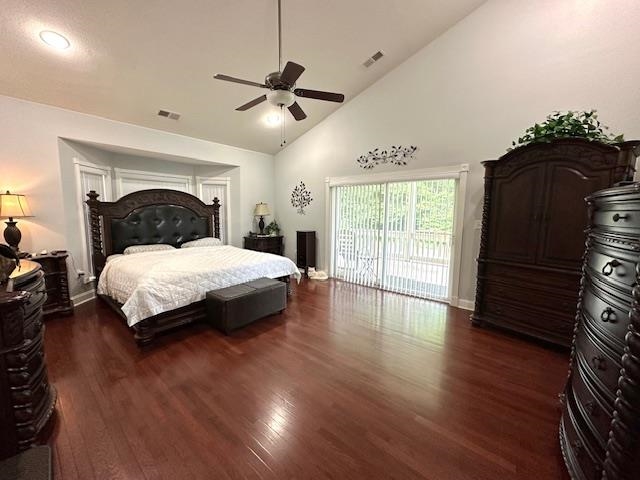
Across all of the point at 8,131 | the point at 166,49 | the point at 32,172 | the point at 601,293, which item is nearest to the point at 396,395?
the point at 601,293

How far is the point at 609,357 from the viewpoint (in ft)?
3.86

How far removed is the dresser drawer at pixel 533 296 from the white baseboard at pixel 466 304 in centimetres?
61

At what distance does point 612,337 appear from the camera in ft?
3.87

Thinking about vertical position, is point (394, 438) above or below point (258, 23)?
below

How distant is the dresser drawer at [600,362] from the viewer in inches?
44.9

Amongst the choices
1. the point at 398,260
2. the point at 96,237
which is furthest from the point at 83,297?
the point at 398,260

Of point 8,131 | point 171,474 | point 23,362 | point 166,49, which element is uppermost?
point 166,49

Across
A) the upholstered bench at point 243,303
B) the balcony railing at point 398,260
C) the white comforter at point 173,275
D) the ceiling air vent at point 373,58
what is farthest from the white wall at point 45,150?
the balcony railing at point 398,260

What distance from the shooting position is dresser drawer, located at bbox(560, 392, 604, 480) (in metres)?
1.17

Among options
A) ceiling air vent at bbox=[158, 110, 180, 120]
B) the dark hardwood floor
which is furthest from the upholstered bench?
ceiling air vent at bbox=[158, 110, 180, 120]

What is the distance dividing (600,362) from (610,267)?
0.45m

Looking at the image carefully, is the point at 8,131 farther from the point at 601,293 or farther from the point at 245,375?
the point at 601,293

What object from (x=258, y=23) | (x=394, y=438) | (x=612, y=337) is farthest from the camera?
(x=258, y=23)

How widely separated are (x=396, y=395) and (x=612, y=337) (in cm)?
132
